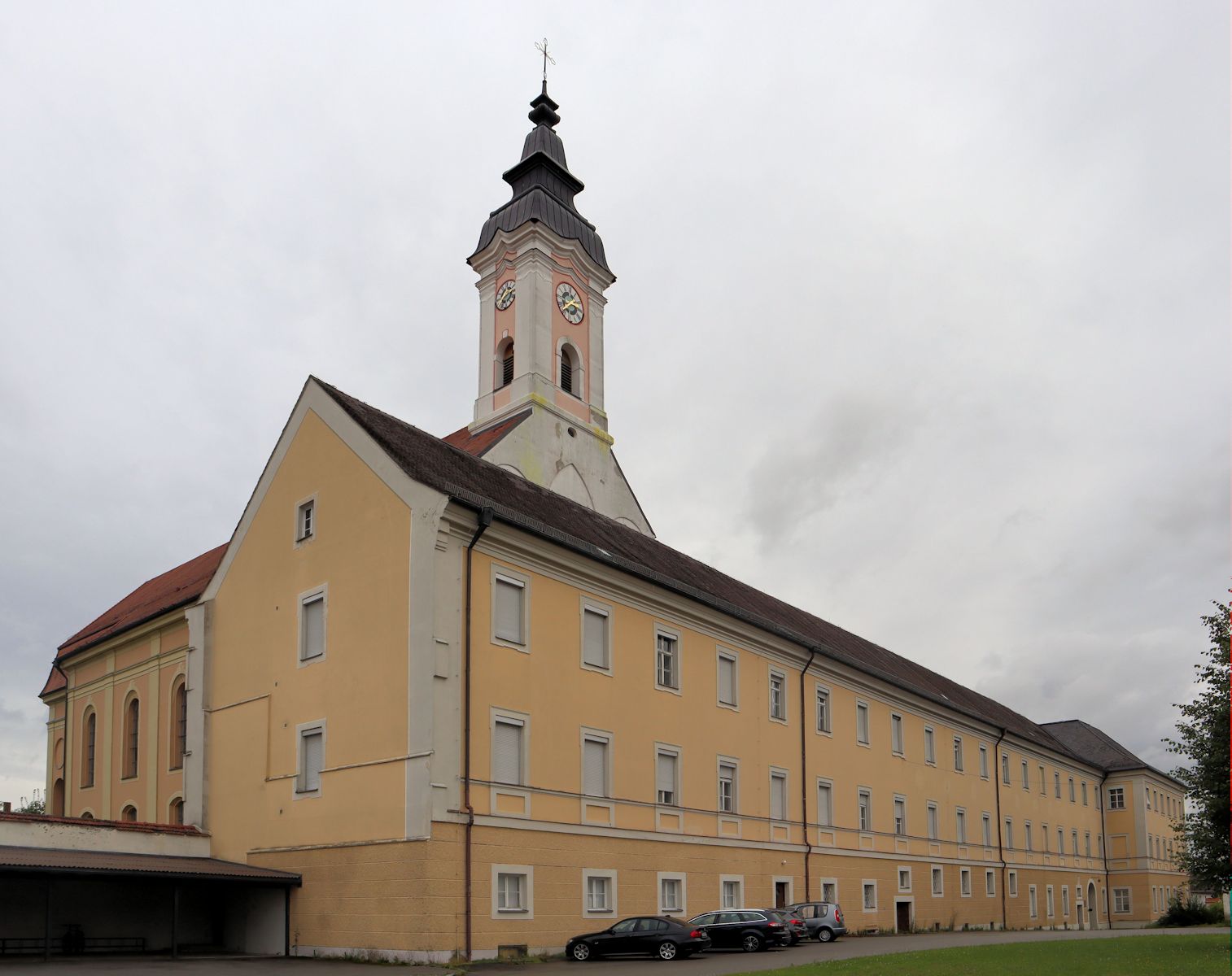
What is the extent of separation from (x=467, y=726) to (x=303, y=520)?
8003mm

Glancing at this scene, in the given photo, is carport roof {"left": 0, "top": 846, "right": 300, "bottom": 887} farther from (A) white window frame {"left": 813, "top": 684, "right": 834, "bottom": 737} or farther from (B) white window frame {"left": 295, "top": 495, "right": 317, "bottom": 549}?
(A) white window frame {"left": 813, "top": 684, "right": 834, "bottom": 737}

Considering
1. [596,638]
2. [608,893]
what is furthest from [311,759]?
[608,893]

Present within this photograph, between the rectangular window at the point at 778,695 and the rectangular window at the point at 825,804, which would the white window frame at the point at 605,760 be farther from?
the rectangular window at the point at 825,804

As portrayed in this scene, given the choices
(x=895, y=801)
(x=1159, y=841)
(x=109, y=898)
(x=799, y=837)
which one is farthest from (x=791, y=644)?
(x=1159, y=841)

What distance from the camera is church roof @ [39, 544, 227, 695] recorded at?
39.2m

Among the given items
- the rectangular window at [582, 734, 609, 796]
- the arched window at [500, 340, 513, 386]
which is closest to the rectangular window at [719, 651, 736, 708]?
the rectangular window at [582, 734, 609, 796]

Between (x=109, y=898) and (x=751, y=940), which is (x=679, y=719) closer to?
(x=751, y=940)

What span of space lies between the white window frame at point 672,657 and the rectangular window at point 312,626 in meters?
8.95

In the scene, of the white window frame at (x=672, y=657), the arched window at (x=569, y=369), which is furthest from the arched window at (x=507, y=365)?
the white window frame at (x=672, y=657)

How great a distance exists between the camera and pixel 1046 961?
2328 cm

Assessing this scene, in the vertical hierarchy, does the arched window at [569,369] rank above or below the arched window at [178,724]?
above

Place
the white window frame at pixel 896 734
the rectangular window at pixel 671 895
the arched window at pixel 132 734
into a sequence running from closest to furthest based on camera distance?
the rectangular window at pixel 671 895 → the arched window at pixel 132 734 → the white window frame at pixel 896 734

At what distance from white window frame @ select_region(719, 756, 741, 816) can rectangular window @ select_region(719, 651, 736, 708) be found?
64.3 inches

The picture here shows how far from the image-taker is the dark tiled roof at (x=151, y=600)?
3903 cm
